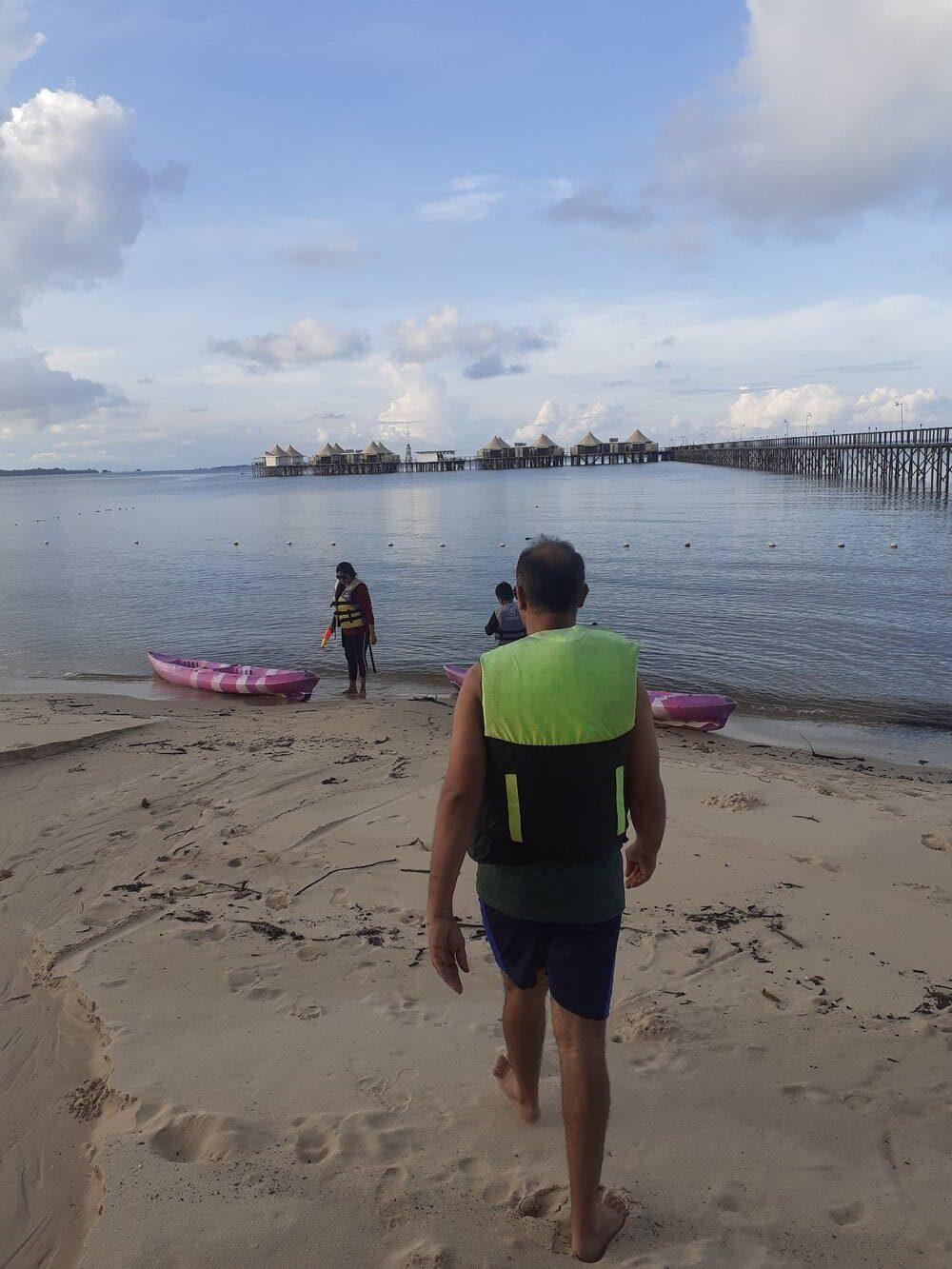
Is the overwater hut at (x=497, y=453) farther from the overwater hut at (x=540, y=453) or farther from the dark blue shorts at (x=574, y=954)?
the dark blue shorts at (x=574, y=954)

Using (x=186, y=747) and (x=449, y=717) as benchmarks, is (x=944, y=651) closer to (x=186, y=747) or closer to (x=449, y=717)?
(x=449, y=717)

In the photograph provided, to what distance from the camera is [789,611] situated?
20.7 m

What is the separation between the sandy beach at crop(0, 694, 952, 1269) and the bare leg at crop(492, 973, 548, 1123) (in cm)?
10

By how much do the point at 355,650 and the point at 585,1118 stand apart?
10995 mm

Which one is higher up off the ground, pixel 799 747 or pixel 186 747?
pixel 186 747

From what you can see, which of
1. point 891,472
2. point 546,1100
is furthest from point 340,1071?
point 891,472

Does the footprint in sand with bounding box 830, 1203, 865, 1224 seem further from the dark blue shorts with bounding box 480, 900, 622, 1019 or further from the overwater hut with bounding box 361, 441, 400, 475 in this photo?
the overwater hut with bounding box 361, 441, 400, 475

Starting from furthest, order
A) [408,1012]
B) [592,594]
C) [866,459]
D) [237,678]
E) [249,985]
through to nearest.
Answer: [866,459], [592,594], [237,678], [249,985], [408,1012]

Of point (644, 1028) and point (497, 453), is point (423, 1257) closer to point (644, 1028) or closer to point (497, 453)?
point (644, 1028)

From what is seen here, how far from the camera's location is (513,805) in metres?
2.49

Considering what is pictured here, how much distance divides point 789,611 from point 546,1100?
63.2 feet

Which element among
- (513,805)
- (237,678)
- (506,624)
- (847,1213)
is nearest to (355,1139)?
(513,805)

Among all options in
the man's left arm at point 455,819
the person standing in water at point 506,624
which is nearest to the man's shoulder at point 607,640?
the man's left arm at point 455,819

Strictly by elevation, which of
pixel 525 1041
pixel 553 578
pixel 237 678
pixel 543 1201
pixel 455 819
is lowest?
pixel 237 678
